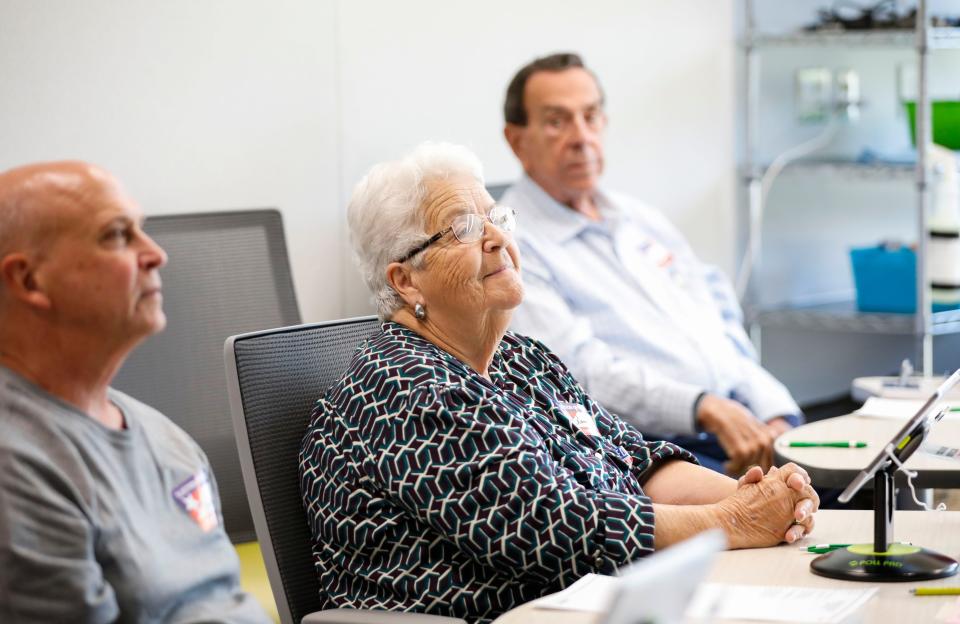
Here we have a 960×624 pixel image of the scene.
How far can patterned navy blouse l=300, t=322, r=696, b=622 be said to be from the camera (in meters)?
1.70

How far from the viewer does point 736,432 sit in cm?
299

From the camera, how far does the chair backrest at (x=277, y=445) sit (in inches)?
74.2

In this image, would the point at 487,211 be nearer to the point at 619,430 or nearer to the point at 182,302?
the point at 619,430

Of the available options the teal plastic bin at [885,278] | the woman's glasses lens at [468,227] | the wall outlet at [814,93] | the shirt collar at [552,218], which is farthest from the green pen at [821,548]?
the wall outlet at [814,93]

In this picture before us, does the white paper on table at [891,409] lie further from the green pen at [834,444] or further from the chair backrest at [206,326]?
the chair backrest at [206,326]

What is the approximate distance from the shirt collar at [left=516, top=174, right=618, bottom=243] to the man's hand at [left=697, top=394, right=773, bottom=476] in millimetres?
556

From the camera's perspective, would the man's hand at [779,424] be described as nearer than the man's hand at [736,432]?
No

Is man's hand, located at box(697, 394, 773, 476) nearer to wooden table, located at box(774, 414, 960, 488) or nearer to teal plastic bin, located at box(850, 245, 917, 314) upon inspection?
wooden table, located at box(774, 414, 960, 488)

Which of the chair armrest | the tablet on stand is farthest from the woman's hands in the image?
the chair armrest

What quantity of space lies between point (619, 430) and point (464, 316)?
364mm

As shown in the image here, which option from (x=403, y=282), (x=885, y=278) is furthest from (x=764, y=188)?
(x=403, y=282)

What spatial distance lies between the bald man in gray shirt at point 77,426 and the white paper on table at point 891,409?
1569mm

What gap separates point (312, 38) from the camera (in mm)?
3219

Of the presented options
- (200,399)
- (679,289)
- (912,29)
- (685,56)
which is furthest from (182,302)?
(912,29)
